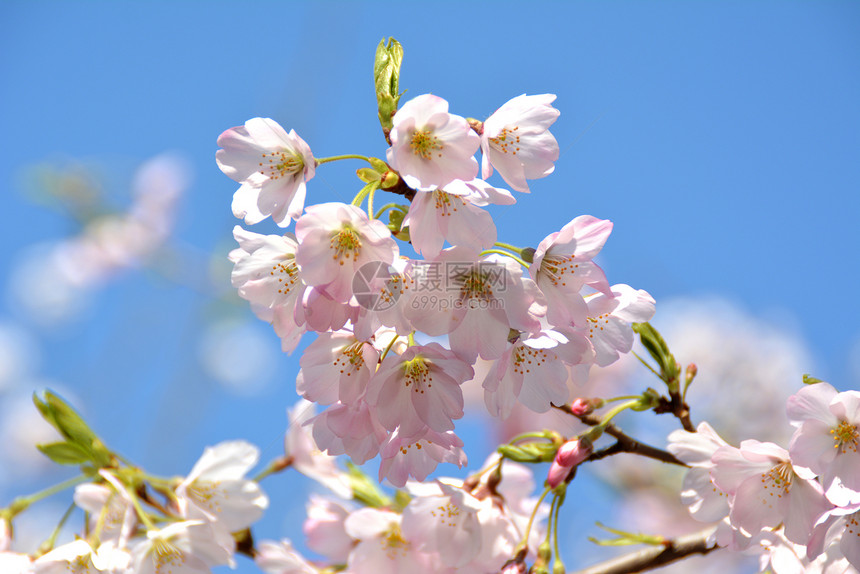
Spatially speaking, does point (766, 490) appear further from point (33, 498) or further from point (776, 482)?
point (33, 498)

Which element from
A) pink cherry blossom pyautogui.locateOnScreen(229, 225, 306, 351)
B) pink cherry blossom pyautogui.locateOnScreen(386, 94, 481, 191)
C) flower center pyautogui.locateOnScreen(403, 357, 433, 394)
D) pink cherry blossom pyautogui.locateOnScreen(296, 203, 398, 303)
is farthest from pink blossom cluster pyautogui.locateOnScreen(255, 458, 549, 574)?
pink cherry blossom pyautogui.locateOnScreen(386, 94, 481, 191)

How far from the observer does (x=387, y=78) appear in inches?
53.0

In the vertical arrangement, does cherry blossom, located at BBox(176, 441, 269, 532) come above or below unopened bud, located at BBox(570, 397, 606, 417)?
below

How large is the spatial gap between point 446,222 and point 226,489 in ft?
3.49

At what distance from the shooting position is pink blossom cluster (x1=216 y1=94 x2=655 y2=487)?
46.3 inches

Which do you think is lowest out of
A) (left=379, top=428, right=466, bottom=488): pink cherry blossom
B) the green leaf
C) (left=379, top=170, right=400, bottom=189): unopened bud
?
(left=379, top=428, right=466, bottom=488): pink cherry blossom

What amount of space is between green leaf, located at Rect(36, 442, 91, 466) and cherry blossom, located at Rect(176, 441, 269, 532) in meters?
0.26

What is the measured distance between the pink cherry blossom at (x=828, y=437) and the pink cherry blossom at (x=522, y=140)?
0.64 m

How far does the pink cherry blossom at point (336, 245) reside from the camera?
1.19 metres

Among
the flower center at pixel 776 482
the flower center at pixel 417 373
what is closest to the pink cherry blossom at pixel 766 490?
the flower center at pixel 776 482

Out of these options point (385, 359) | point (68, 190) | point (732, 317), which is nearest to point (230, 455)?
point (385, 359)

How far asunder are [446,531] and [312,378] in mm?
568

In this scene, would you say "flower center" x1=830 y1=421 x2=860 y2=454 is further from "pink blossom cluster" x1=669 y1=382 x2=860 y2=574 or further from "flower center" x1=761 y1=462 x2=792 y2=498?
"flower center" x1=761 y1=462 x2=792 y2=498

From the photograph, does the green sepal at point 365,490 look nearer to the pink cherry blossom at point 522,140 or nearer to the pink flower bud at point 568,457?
the pink flower bud at point 568,457
